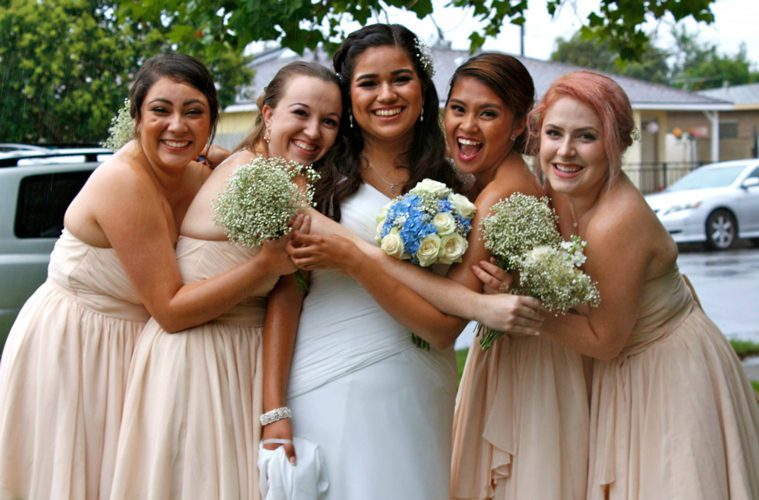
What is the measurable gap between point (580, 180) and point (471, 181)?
554 mm

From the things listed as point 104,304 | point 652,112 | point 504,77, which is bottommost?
point 652,112

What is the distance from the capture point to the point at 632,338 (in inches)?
140

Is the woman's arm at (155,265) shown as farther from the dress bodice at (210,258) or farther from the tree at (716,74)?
the tree at (716,74)

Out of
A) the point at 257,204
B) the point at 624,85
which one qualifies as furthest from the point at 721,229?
the point at 257,204

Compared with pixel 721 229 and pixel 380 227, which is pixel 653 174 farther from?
pixel 380 227

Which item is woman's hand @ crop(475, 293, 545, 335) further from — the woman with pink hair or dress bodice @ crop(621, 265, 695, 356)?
dress bodice @ crop(621, 265, 695, 356)

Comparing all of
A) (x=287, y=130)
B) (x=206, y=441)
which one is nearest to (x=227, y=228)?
(x=287, y=130)

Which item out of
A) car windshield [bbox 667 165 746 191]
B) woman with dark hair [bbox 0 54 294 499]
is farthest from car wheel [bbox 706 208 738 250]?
woman with dark hair [bbox 0 54 294 499]

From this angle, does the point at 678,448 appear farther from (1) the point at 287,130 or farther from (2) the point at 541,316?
(1) the point at 287,130

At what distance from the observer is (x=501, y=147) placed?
3637 millimetres

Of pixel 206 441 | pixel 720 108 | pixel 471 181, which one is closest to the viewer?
pixel 206 441

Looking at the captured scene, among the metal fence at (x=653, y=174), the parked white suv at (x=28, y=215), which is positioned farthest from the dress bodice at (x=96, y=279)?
the metal fence at (x=653, y=174)

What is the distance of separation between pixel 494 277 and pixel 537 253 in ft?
0.70

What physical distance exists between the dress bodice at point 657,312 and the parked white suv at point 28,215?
14.6 ft
